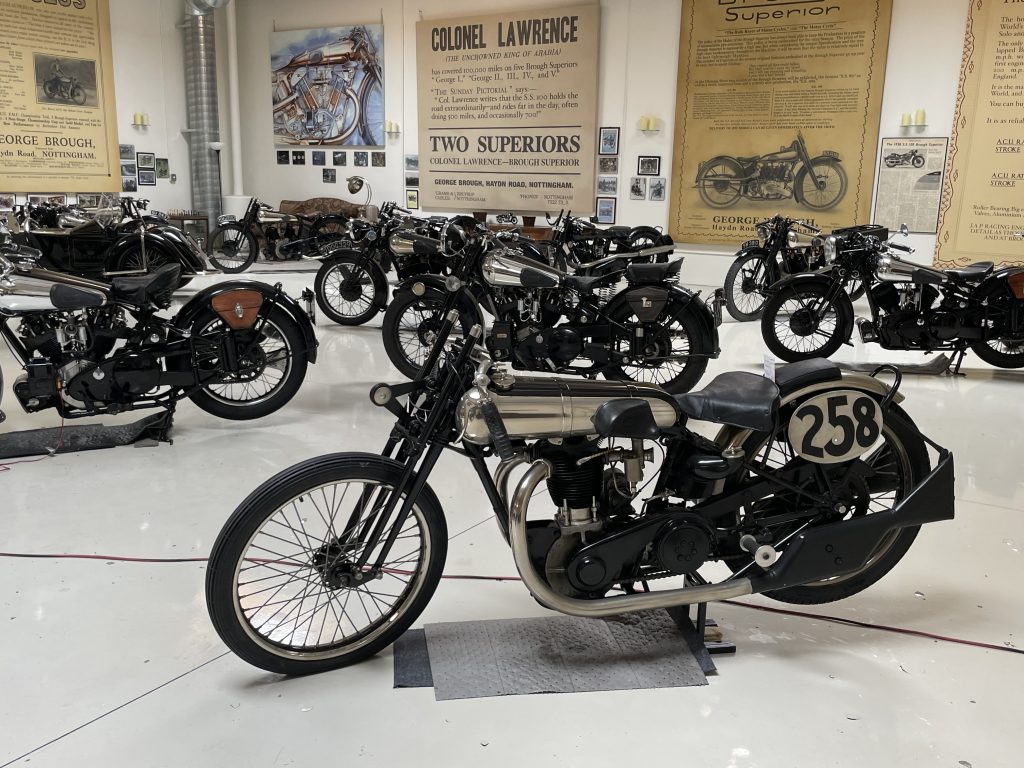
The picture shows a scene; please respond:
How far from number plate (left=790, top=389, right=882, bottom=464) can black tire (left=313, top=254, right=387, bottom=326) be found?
5702 mm

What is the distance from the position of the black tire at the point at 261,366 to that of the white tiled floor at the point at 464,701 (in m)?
1.10

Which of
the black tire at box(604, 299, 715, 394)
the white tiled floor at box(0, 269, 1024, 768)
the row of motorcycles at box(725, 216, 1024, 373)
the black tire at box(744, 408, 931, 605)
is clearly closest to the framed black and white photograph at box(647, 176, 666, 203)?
the row of motorcycles at box(725, 216, 1024, 373)

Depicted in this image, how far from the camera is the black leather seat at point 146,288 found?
431 cm

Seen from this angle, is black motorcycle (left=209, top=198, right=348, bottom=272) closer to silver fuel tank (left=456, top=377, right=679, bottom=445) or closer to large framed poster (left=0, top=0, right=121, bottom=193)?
large framed poster (left=0, top=0, right=121, bottom=193)

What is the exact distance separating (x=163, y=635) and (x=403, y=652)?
0.74 meters

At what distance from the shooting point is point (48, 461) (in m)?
4.18

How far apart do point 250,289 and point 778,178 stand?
7.86m

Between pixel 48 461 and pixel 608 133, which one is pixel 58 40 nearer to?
pixel 608 133

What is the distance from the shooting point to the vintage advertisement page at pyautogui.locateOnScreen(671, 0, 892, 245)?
391 inches

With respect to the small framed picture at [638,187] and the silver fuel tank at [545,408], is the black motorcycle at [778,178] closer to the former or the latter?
the small framed picture at [638,187]

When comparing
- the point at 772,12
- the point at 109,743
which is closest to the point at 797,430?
the point at 109,743

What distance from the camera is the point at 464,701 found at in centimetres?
225

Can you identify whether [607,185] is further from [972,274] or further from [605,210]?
[972,274]

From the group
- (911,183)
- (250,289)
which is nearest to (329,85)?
(911,183)
